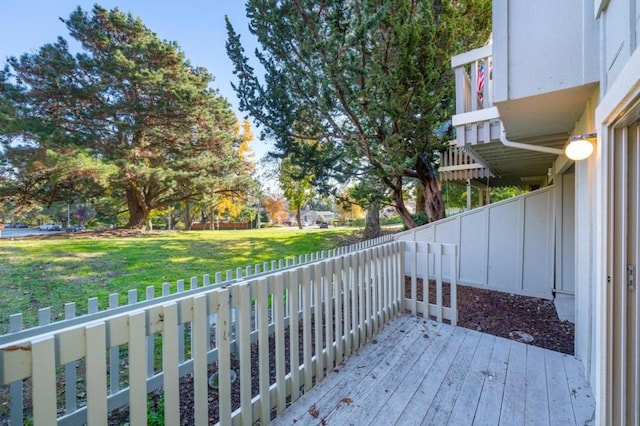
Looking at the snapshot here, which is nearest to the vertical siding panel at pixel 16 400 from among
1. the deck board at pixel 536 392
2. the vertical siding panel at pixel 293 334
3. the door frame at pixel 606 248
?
the vertical siding panel at pixel 293 334

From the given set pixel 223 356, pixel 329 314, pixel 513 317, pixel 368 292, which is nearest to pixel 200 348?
pixel 223 356

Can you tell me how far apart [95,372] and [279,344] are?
1.14 meters

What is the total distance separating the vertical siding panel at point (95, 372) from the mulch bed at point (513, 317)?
403 centimetres

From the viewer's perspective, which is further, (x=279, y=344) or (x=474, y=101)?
(x=474, y=101)

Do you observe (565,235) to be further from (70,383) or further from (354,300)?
(70,383)

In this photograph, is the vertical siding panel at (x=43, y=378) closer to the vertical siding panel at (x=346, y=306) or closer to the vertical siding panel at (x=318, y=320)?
the vertical siding panel at (x=318, y=320)

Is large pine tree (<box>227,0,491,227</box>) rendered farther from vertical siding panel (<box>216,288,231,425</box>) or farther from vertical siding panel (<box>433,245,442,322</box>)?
vertical siding panel (<box>216,288,231,425</box>)

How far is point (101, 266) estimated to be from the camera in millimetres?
6664

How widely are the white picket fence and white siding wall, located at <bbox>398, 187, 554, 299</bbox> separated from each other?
11.2 ft

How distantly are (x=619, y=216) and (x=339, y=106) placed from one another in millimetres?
4868

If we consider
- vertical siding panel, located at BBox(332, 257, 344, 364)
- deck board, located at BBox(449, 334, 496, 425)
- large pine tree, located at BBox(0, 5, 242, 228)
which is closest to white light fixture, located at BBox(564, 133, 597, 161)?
deck board, located at BBox(449, 334, 496, 425)

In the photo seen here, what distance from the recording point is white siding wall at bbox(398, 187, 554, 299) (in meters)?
5.18

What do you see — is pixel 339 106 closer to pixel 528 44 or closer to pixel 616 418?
pixel 528 44

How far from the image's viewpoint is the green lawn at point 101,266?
15.1 ft
